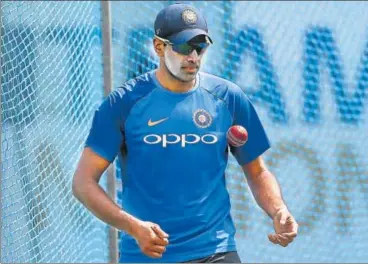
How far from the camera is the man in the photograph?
510 centimetres

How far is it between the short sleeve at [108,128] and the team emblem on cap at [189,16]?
0.42 meters

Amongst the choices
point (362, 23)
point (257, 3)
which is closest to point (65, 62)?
point (257, 3)

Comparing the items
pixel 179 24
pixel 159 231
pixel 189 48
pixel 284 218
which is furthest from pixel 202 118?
pixel 159 231

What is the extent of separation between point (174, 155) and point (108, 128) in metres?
0.29

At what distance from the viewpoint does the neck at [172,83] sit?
17.2 ft

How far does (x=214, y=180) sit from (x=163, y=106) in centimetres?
37

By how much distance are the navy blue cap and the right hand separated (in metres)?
0.88

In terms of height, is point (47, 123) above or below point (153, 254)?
below

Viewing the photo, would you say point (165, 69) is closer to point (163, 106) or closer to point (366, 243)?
point (163, 106)

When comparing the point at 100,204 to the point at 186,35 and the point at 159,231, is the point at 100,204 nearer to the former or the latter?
the point at 159,231

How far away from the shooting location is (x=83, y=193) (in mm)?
5082

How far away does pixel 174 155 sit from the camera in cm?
514

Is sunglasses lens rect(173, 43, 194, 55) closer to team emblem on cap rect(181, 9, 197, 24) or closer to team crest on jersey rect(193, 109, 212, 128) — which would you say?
team emblem on cap rect(181, 9, 197, 24)

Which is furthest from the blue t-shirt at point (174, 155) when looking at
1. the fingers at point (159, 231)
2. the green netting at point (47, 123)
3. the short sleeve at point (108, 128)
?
the green netting at point (47, 123)
